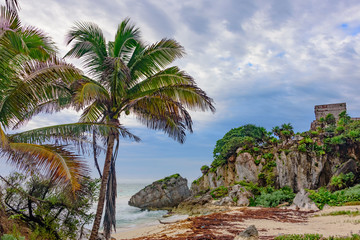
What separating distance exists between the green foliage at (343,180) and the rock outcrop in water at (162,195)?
732 inches

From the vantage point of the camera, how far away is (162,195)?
35062mm

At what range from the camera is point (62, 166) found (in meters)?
7.74

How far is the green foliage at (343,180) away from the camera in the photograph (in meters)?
23.9

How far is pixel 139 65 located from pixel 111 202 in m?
6.26

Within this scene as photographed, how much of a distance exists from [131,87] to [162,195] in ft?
80.9

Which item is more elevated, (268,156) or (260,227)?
(268,156)

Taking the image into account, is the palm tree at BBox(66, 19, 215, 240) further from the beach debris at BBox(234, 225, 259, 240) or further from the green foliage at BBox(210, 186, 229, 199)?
the green foliage at BBox(210, 186, 229, 199)

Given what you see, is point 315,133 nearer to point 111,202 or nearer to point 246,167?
point 246,167

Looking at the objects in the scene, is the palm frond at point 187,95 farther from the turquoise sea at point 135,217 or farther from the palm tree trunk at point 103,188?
the turquoise sea at point 135,217

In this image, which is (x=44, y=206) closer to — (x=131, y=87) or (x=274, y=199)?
(x=131, y=87)

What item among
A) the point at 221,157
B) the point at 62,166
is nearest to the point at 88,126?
the point at 62,166

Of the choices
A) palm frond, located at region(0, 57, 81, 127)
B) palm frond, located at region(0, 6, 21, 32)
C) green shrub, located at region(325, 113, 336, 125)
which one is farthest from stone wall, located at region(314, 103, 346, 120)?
palm frond, located at region(0, 6, 21, 32)

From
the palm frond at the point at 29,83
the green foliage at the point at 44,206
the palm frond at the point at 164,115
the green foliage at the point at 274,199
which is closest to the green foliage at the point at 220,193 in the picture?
the green foliage at the point at 274,199

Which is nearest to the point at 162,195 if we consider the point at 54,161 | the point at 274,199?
the point at 274,199
